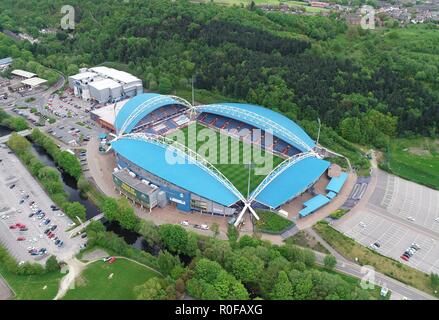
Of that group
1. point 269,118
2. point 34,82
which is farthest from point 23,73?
point 269,118

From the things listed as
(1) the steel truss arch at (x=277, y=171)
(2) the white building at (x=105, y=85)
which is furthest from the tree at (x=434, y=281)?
(2) the white building at (x=105, y=85)

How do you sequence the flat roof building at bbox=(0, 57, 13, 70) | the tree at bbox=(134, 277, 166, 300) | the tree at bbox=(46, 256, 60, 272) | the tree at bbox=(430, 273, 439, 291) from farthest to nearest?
the flat roof building at bbox=(0, 57, 13, 70)
the tree at bbox=(46, 256, 60, 272)
the tree at bbox=(430, 273, 439, 291)
the tree at bbox=(134, 277, 166, 300)

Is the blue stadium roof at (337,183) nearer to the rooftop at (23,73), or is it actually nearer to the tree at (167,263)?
the tree at (167,263)

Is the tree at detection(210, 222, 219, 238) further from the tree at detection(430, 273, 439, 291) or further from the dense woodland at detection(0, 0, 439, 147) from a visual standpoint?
the dense woodland at detection(0, 0, 439, 147)

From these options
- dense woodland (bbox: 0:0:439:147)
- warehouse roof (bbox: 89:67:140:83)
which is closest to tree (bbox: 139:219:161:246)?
dense woodland (bbox: 0:0:439:147)

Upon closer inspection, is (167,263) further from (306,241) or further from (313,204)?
(313,204)

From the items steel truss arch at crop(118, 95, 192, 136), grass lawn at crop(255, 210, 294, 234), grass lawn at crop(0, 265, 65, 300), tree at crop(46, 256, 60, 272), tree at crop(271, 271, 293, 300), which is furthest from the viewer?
steel truss arch at crop(118, 95, 192, 136)

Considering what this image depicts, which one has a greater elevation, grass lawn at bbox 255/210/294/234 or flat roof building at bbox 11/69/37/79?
flat roof building at bbox 11/69/37/79
